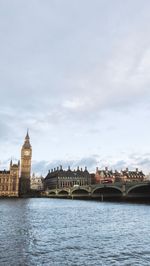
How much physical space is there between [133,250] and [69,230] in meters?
14.4

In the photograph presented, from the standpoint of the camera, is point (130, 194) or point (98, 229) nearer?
point (98, 229)

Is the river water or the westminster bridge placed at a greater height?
the westminster bridge

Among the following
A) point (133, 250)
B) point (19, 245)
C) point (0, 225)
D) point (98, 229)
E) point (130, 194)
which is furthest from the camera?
point (130, 194)

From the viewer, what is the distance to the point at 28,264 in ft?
82.7

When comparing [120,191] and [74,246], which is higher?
[120,191]

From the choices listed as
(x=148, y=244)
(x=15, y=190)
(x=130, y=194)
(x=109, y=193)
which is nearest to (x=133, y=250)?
(x=148, y=244)

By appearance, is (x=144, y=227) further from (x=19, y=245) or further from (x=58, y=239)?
(x=19, y=245)

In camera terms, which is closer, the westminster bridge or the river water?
the river water

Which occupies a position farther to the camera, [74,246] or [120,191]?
[120,191]

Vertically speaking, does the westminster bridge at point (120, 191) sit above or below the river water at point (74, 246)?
above

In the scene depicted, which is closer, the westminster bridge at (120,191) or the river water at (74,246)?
the river water at (74,246)

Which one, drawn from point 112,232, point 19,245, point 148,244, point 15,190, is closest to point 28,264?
point 19,245

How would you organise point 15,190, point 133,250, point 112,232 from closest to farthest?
point 133,250, point 112,232, point 15,190

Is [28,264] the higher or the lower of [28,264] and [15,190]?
the lower
